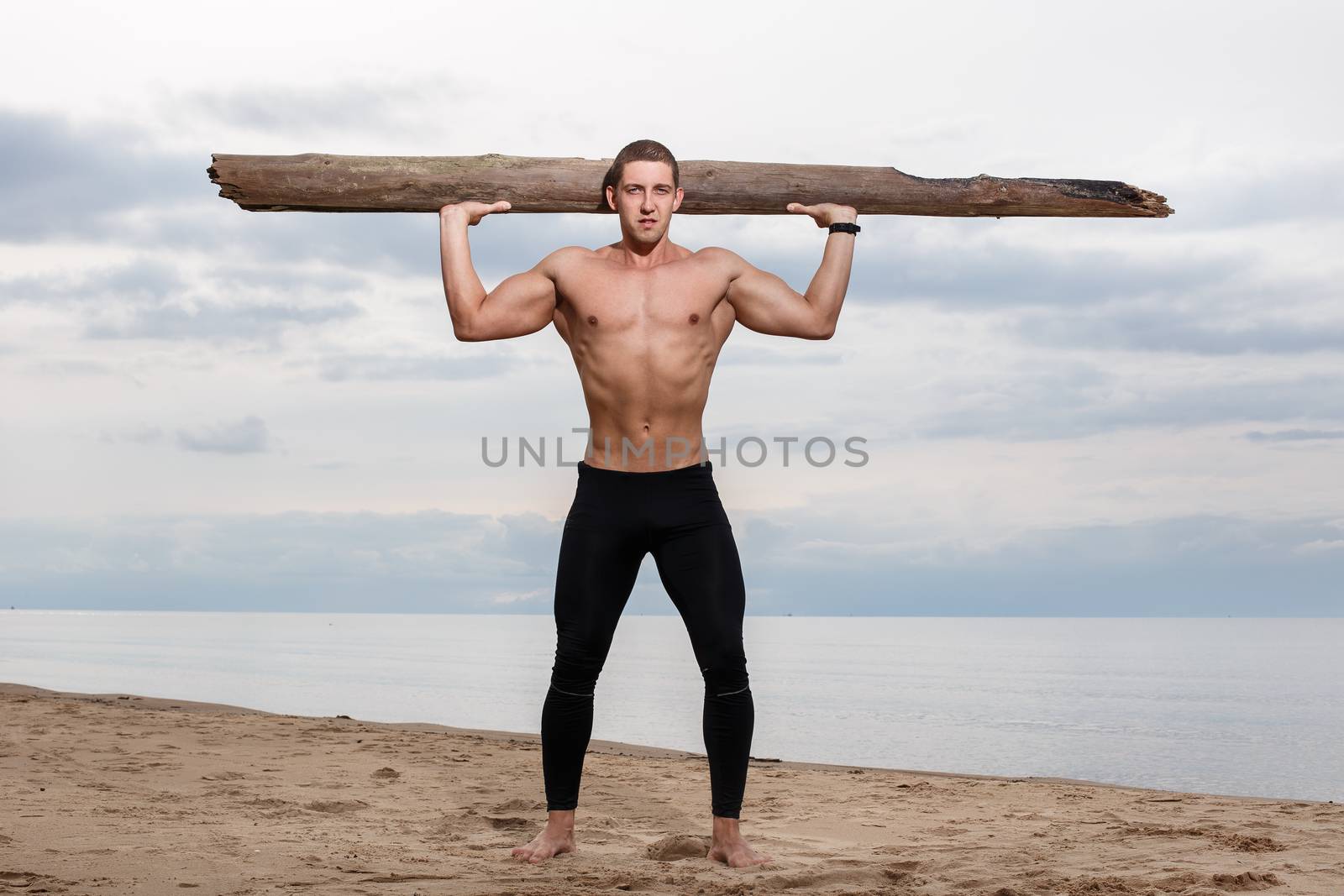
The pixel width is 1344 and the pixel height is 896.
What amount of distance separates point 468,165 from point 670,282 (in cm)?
112

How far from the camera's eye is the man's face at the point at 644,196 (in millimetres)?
4418

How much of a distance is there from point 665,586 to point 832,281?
1428 millimetres

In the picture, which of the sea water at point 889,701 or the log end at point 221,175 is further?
the sea water at point 889,701

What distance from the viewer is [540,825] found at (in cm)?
529

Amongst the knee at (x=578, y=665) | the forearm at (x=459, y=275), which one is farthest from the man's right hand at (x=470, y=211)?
the knee at (x=578, y=665)

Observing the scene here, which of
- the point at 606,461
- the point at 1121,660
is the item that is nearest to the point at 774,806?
the point at 606,461

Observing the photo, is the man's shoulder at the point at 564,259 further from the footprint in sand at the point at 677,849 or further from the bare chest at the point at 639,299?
the footprint in sand at the point at 677,849

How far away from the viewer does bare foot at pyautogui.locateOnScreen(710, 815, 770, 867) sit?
4.26 m

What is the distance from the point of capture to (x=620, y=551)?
170 inches

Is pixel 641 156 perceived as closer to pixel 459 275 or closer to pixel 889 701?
pixel 459 275

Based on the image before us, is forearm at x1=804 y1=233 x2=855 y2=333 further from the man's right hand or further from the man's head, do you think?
the man's right hand

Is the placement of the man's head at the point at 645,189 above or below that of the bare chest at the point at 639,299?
above

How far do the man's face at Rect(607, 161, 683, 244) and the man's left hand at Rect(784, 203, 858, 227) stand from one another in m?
0.69

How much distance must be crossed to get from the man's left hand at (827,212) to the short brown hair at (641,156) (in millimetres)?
625
